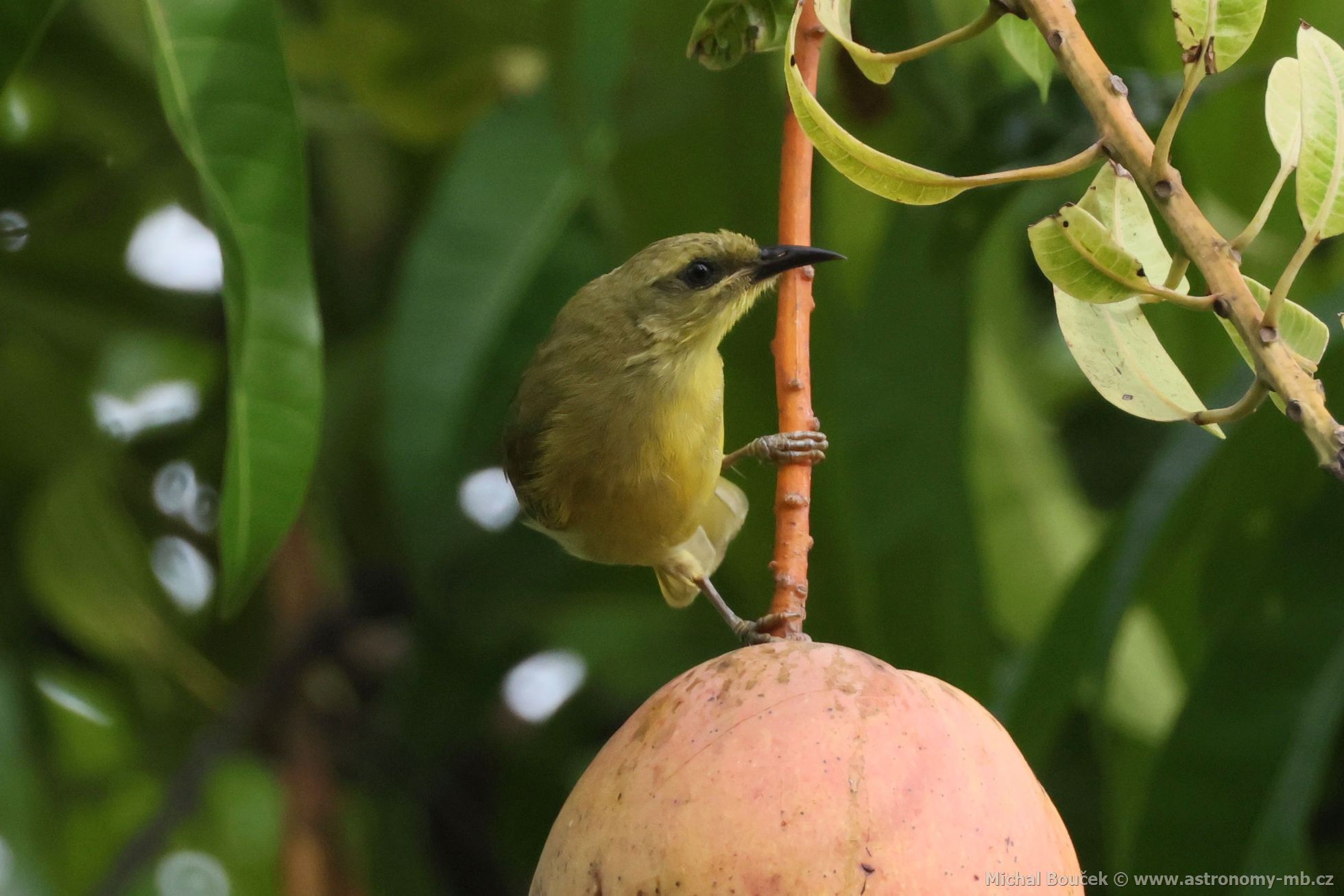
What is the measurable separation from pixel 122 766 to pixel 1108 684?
1976mm

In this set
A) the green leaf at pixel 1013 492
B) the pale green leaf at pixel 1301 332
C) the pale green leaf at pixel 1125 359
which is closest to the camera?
the pale green leaf at pixel 1301 332

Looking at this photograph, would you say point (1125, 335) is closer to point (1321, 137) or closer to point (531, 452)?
point (1321, 137)

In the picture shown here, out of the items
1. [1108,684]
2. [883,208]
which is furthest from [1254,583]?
[883,208]

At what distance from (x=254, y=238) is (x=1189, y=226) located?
954mm

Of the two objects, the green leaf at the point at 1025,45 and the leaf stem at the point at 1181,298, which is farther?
the green leaf at the point at 1025,45

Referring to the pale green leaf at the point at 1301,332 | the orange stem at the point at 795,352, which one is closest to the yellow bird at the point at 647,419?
the orange stem at the point at 795,352

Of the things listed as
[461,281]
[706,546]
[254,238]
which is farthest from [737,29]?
[706,546]

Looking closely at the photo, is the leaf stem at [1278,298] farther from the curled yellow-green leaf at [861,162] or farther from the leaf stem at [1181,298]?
the curled yellow-green leaf at [861,162]

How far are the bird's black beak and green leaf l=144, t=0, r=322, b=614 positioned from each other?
50cm

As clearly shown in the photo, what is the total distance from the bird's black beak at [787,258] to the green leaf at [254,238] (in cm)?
50

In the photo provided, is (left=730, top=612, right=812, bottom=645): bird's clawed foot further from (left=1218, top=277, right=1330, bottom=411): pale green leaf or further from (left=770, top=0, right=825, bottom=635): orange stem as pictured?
(left=1218, top=277, right=1330, bottom=411): pale green leaf

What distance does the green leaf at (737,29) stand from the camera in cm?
141

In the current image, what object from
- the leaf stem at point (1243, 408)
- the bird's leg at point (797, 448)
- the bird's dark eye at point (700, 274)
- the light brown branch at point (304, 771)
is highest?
the bird's dark eye at point (700, 274)

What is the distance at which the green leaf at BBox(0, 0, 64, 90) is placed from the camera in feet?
4.78
